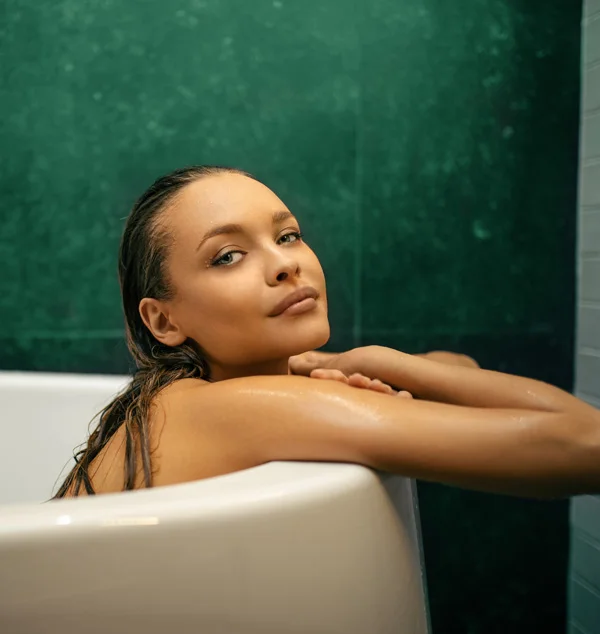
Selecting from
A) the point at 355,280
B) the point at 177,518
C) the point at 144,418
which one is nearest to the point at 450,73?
the point at 355,280

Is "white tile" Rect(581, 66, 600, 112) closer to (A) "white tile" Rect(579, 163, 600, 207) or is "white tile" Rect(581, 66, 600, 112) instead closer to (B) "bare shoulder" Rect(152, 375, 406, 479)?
(A) "white tile" Rect(579, 163, 600, 207)

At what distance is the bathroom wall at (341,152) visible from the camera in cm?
138

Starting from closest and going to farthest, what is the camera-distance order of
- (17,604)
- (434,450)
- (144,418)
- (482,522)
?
(17,604), (434,450), (144,418), (482,522)

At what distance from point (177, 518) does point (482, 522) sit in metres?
1.13

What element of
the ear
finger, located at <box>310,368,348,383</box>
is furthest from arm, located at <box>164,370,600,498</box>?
the ear

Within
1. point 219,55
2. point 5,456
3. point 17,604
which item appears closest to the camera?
point 17,604

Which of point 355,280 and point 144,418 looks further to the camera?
point 355,280

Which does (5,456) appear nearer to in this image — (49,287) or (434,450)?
(49,287)

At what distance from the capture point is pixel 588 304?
4.75 feet

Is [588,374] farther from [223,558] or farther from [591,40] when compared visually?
[223,558]

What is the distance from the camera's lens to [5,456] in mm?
1252

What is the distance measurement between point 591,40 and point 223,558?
131 centimetres

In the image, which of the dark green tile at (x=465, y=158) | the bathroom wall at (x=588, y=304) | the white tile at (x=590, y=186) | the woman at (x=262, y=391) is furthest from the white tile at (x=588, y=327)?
the woman at (x=262, y=391)

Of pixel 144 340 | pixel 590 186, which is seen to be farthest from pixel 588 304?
pixel 144 340
